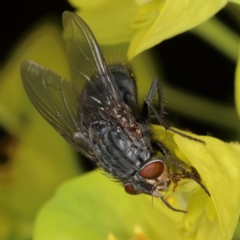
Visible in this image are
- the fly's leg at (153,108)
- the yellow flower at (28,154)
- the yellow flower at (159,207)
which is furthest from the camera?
the yellow flower at (28,154)

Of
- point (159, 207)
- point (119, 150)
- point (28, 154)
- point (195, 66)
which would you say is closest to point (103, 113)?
point (119, 150)

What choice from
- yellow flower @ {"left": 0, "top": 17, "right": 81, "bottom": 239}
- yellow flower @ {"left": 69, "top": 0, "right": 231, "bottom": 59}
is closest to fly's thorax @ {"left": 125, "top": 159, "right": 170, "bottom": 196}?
yellow flower @ {"left": 69, "top": 0, "right": 231, "bottom": 59}

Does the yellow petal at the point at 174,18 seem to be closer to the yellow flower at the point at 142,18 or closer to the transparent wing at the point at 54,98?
the yellow flower at the point at 142,18

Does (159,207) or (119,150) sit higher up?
(119,150)

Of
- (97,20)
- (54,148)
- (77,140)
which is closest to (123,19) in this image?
(97,20)

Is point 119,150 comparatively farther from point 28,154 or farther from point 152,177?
point 28,154

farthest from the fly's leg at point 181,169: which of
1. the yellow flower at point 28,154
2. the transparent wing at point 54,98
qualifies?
the yellow flower at point 28,154

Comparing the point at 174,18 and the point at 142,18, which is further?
the point at 142,18
